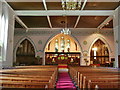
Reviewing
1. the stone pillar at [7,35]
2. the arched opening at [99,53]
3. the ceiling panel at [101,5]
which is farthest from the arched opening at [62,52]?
the stone pillar at [7,35]

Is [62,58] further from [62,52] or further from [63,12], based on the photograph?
[63,12]

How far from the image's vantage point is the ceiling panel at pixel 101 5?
32.8 ft

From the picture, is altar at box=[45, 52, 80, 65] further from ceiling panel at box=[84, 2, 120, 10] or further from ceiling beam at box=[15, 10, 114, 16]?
ceiling panel at box=[84, 2, 120, 10]

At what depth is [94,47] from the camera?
18062mm

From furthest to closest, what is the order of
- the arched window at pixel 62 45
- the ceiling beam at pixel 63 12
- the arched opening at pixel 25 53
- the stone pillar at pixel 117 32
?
the arched window at pixel 62 45
the arched opening at pixel 25 53
the ceiling beam at pixel 63 12
the stone pillar at pixel 117 32

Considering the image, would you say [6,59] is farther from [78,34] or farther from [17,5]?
[78,34]

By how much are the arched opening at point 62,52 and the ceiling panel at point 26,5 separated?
7.97 meters

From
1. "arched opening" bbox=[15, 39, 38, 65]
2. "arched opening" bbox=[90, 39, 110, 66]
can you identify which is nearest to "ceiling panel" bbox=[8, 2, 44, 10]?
"arched opening" bbox=[15, 39, 38, 65]

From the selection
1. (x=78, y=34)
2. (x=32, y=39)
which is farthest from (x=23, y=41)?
(x=78, y=34)

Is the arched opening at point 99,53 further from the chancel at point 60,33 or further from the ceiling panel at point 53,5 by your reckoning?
the ceiling panel at point 53,5

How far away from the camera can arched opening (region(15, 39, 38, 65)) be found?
17875 mm

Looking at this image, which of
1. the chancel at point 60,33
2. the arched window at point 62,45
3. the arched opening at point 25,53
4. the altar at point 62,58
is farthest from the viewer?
the arched window at point 62,45

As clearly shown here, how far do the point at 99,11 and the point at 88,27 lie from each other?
5.52 m

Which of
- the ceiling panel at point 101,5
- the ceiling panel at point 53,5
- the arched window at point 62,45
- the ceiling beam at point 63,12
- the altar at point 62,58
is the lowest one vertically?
the altar at point 62,58
